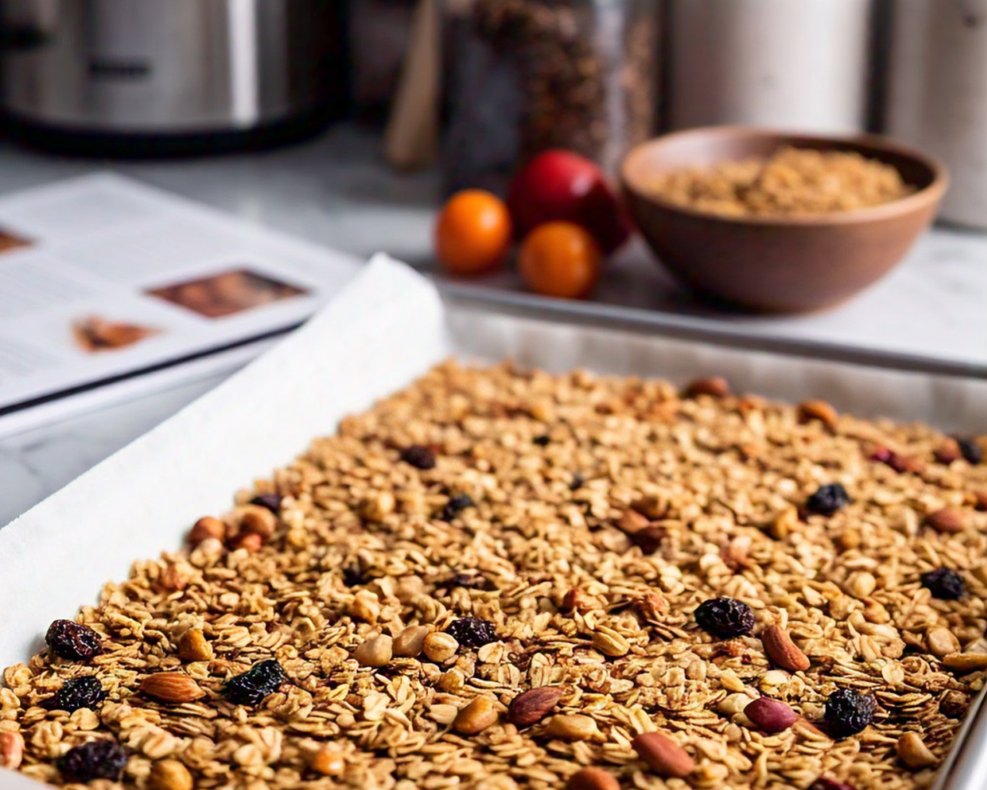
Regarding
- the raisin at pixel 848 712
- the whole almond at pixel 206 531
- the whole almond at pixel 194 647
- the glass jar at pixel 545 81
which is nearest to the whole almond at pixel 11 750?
the whole almond at pixel 194 647

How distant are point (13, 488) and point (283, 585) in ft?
0.72

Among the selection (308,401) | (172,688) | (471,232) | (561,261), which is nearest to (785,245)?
(561,261)

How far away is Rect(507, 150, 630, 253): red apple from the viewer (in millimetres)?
1243

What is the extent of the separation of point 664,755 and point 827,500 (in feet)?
0.98

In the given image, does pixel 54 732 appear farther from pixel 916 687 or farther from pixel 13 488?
pixel 916 687

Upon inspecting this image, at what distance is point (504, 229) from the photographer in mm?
1243

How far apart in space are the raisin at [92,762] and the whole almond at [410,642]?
0.17 m

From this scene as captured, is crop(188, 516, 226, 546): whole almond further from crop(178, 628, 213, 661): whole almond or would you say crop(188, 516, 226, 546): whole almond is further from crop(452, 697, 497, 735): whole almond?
crop(452, 697, 497, 735): whole almond

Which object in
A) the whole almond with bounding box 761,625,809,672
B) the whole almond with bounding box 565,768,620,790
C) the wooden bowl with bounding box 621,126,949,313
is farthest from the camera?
the wooden bowl with bounding box 621,126,949,313

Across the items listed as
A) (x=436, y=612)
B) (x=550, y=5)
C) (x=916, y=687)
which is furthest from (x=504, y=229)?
(x=916, y=687)

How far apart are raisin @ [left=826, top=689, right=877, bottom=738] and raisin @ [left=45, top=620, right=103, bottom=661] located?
419mm

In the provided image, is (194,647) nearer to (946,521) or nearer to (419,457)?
(419,457)

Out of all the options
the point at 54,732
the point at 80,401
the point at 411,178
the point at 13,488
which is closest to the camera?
the point at 54,732

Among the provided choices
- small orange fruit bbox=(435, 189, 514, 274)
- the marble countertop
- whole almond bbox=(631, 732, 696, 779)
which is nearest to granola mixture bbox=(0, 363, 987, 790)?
whole almond bbox=(631, 732, 696, 779)
